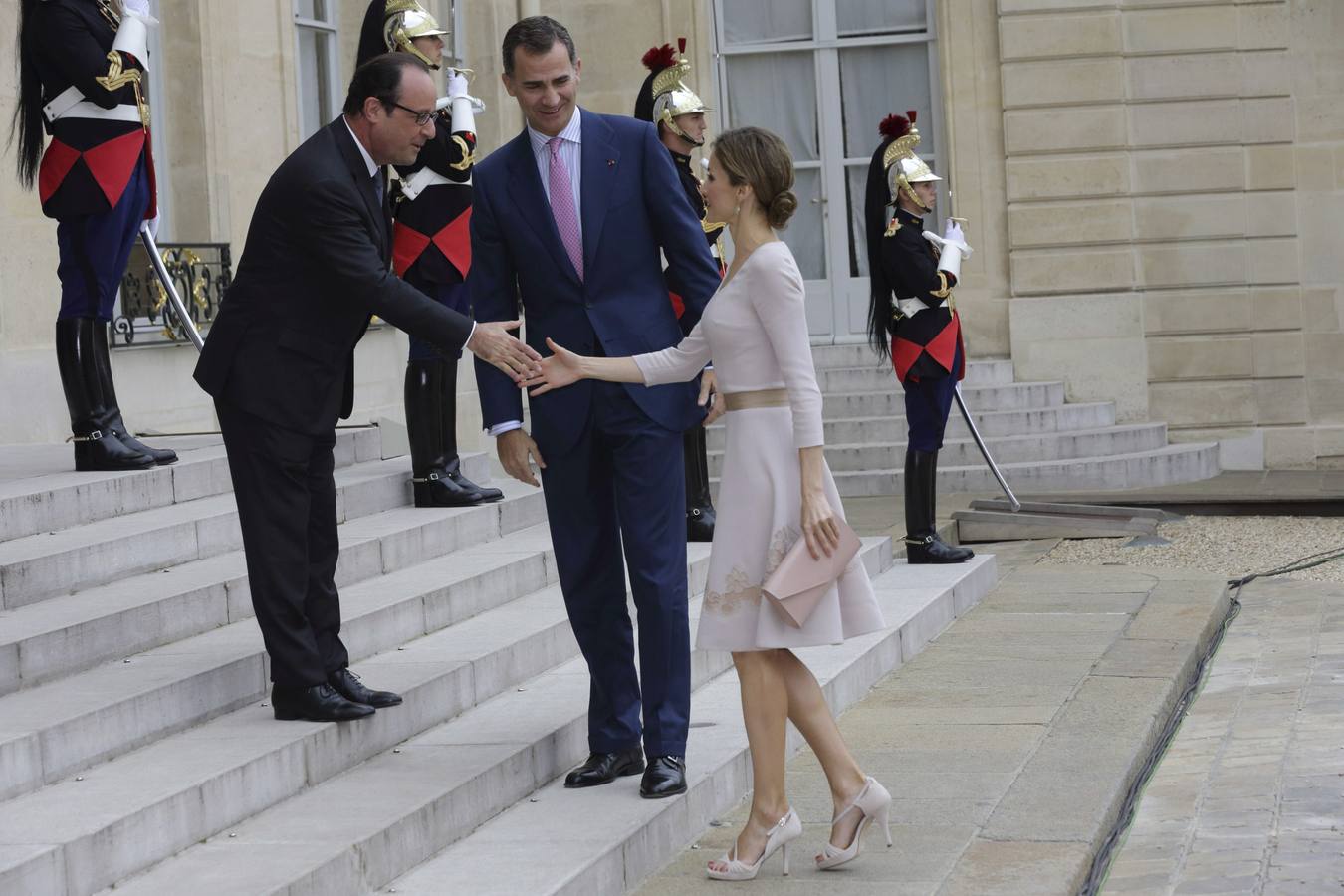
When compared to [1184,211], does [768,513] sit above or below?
below

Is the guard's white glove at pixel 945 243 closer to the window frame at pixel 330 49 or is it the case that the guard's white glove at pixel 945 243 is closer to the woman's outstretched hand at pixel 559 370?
the woman's outstretched hand at pixel 559 370

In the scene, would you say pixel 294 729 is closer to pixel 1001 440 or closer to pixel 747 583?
pixel 747 583

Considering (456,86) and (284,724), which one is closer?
(284,724)

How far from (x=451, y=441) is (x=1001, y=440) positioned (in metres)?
6.45

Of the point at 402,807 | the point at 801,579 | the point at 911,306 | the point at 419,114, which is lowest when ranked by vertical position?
the point at 402,807

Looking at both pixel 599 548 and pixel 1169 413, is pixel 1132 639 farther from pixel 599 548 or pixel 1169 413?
pixel 1169 413

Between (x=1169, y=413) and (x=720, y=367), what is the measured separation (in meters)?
10.4

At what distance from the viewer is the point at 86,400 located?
21.2ft

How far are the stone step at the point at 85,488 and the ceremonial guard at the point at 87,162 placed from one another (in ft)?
0.44

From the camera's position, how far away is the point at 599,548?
486cm

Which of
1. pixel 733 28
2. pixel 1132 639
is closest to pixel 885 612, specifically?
pixel 1132 639

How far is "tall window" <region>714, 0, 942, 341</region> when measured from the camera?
14984 millimetres

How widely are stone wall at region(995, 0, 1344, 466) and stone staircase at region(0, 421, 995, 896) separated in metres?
7.74

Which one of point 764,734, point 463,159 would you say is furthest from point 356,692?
point 463,159
